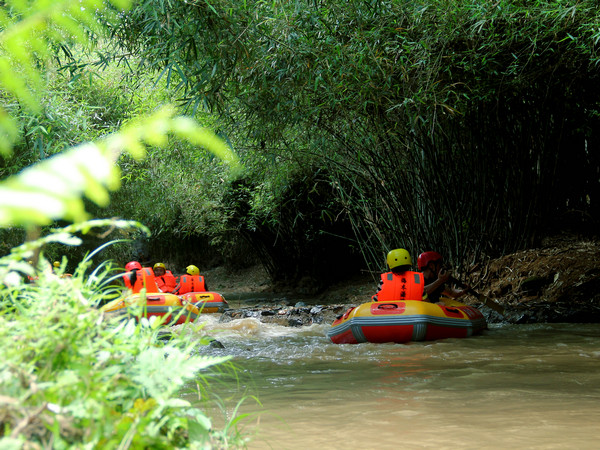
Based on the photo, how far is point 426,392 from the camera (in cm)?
370

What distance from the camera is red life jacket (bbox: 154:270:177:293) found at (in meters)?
11.0

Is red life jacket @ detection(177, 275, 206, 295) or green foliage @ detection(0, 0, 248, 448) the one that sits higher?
green foliage @ detection(0, 0, 248, 448)

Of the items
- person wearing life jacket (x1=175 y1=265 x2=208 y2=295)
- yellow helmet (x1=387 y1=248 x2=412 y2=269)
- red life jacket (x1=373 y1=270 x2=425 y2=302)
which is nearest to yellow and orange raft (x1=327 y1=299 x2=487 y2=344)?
red life jacket (x1=373 y1=270 x2=425 y2=302)

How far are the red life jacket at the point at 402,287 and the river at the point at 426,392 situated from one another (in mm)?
609

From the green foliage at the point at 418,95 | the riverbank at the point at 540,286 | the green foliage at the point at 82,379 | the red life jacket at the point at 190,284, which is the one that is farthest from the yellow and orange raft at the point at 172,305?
the green foliage at the point at 418,95

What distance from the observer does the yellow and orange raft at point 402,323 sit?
234 inches

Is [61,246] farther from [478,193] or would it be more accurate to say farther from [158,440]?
[158,440]

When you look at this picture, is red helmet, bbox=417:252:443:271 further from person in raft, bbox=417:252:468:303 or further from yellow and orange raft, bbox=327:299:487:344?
yellow and orange raft, bbox=327:299:487:344

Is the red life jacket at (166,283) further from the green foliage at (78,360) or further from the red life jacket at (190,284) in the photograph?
the green foliage at (78,360)

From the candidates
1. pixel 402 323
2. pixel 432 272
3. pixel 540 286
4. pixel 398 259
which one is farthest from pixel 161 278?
pixel 540 286

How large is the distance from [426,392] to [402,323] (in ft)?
7.40

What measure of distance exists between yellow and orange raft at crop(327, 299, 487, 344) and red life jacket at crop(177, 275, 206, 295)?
5751mm

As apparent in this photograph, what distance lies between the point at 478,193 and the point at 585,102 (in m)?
1.81

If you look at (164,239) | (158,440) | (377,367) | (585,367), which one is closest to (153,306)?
(377,367)
